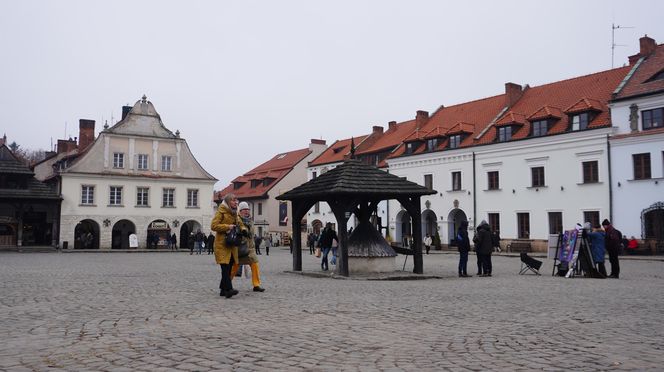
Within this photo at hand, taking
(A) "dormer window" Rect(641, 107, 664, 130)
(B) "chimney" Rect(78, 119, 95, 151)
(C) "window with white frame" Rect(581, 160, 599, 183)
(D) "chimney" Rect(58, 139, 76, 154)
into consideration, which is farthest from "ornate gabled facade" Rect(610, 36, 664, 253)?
(D) "chimney" Rect(58, 139, 76, 154)

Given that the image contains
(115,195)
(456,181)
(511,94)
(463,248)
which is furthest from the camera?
(115,195)

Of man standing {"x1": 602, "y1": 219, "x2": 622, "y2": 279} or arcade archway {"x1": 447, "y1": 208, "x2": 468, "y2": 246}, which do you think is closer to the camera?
man standing {"x1": 602, "y1": 219, "x2": 622, "y2": 279}

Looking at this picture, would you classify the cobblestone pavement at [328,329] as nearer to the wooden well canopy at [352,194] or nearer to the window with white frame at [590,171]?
the wooden well canopy at [352,194]

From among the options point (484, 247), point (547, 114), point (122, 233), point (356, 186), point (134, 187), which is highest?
point (547, 114)

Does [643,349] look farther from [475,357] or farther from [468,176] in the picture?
[468,176]

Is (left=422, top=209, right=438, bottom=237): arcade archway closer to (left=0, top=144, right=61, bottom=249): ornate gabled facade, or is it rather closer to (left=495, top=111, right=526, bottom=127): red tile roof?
(left=495, top=111, right=526, bottom=127): red tile roof

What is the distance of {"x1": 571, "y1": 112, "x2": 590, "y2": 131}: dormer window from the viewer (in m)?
37.1

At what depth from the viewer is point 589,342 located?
23.0 ft

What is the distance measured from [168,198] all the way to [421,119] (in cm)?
2306

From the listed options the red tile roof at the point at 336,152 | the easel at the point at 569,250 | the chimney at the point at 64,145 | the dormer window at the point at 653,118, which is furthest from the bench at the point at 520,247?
the chimney at the point at 64,145

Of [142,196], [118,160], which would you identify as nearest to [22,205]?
[118,160]

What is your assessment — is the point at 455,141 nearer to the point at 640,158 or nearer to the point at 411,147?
the point at 411,147

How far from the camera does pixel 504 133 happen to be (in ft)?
138

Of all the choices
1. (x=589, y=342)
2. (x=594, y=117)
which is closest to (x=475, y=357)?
(x=589, y=342)
